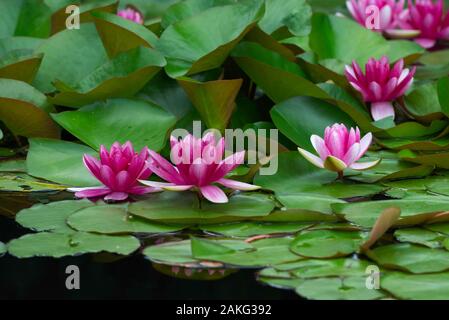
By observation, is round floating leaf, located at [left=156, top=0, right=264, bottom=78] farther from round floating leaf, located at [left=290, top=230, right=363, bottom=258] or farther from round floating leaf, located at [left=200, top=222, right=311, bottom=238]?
round floating leaf, located at [left=290, top=230, right=363, bottom=258]

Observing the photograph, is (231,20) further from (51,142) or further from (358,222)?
(358,222)

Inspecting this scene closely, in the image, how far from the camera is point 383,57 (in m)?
2.32

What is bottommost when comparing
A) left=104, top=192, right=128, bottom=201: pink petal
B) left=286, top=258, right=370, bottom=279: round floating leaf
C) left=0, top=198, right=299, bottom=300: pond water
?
left=0, top=198, right=299, bottom=300: pond water

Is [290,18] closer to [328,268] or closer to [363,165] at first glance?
[363,165]

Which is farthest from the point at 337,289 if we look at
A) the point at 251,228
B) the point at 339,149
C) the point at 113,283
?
the point at 339,149

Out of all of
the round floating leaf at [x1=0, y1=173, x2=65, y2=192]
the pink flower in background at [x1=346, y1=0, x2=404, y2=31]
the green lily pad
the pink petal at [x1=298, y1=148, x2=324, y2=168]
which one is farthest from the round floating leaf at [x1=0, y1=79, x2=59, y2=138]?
the pink flower in background at [x1=346, y1=0, x2=404, y2=31]

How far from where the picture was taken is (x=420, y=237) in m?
1.66

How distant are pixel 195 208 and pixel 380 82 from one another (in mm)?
769

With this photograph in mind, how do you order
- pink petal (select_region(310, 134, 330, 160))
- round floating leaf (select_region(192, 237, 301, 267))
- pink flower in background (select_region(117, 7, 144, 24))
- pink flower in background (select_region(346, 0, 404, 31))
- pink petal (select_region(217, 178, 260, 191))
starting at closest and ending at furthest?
round floating leaf (select_region(192, 237, 301, 267))
pink petal (select_region(217, 178, 260, 191))
pink petal (select_region(310, 134, 330, 160))
pink flower in background (select_region(117, 7, 144, 24))
pink flower in background (select_region(346, 0, 404, 31))

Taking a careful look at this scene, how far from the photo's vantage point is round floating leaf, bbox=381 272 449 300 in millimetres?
1439

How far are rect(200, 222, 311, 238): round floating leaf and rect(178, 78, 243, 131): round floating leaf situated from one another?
1.48 ft

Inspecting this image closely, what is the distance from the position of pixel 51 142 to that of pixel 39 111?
105mm

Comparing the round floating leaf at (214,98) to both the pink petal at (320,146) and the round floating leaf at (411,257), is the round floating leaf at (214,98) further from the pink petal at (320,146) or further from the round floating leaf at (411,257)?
the round floating leaf at (411,257)
